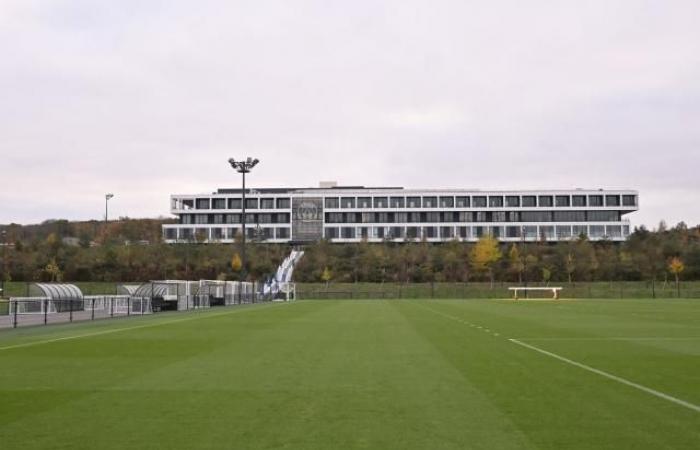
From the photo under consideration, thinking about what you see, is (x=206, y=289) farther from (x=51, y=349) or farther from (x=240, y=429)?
(x=240, y=429)

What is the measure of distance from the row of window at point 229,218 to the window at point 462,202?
36779mm

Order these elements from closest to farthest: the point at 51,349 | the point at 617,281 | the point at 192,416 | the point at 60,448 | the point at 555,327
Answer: the point at 60,448, the point at 192,416, the point at 51,349, the point at 555,327, the point at 617,281

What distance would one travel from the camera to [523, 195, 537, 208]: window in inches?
5738

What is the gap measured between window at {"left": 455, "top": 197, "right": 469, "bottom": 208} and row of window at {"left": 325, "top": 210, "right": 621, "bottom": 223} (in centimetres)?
150

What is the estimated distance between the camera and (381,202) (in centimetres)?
14925

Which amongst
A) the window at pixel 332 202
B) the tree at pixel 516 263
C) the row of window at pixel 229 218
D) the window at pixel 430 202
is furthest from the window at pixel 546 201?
the row of window at pixel 229 218

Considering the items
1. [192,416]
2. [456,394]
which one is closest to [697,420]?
[456,394]

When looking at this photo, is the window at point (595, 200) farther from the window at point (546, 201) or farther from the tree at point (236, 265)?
the tree at point (236, 265)

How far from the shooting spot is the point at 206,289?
56344 mm

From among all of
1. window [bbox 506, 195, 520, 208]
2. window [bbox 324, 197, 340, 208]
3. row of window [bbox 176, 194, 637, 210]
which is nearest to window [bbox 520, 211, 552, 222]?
row of window [bbox 176, 194, 637, 210]

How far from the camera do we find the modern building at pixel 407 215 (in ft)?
473

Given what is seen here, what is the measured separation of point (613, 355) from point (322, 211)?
5219 inches

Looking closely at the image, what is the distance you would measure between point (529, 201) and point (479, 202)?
10465 millimetres

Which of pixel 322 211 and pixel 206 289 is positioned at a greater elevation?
pixel 322 211
